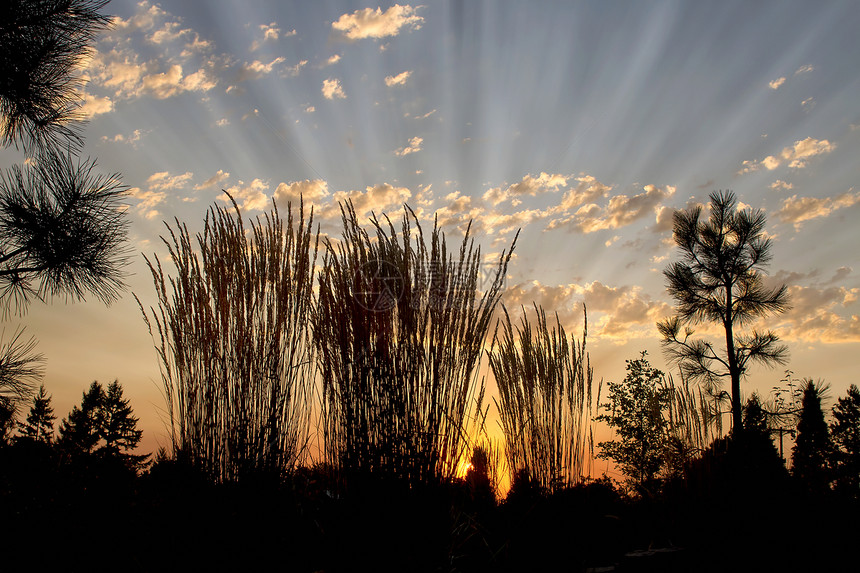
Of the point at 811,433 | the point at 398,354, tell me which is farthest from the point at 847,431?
the point at 398,354

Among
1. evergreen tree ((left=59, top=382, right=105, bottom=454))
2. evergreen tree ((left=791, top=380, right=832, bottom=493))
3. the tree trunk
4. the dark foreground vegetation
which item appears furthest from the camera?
evergreen tree ((left=59, top=382, right=105, bottom=454))

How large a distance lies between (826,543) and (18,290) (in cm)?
574

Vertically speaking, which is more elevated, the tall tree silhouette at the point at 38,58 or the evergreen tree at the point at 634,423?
the tall tree silhouette at the point at 38,58

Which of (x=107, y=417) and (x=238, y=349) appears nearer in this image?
(x=238, y=349)

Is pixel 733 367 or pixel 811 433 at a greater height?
pixel 733 367

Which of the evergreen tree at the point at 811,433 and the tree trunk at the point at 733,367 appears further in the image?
the evergreen tree at the point at 811,433

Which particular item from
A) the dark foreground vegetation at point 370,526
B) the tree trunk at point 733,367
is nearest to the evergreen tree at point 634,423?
the tree trunk at point 733,367

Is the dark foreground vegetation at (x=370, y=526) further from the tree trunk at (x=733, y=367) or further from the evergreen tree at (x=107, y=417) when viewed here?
the evergreen tree at (x=107, y=417)

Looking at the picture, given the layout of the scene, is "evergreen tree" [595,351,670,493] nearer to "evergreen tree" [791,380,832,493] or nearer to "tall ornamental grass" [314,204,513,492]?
"evergreen tree" [791,380,832,493]

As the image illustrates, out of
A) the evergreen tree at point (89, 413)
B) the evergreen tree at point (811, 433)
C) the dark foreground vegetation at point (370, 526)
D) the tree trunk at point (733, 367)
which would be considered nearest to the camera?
the dark foreground vegetation at point (370, 526)

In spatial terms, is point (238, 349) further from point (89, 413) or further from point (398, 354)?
point (89, 413)

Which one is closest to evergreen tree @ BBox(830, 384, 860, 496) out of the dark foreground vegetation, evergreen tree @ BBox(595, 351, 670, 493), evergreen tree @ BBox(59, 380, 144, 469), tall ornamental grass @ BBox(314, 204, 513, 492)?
evergreen tree @ BBox(595, 351, 670, 493)

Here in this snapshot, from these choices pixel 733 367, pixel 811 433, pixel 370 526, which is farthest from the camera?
pixel 811 433

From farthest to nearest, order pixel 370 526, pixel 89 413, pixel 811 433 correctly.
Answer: pixel 89 413, pixel 811 433, pixel 370 526
